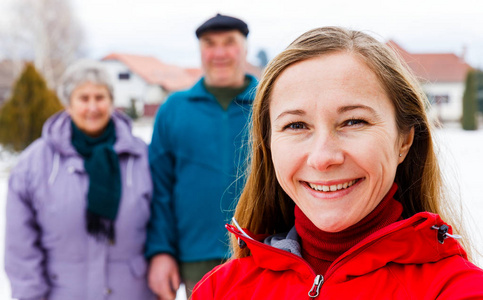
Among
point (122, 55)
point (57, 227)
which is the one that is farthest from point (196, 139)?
point (122, 55)

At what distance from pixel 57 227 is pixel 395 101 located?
7.35ft

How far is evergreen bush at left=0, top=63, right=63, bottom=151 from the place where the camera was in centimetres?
1265

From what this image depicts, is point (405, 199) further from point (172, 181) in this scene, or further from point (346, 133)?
point (172, 181)

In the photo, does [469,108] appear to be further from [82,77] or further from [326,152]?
[326,152]

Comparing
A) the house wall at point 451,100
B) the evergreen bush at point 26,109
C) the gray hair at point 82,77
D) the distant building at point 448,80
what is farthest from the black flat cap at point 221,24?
the house wall at point 451,100

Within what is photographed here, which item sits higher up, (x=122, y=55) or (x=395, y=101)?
(x=395, y=101)

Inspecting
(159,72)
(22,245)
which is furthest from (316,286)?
(159,72)

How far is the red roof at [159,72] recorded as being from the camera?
38.7 m

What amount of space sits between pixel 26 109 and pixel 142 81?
26.7 metres

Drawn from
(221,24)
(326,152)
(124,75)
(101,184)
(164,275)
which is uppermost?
(221,24)

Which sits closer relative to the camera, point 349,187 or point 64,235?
point 349,187

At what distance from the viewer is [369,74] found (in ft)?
3.99

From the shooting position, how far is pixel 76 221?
2832mm

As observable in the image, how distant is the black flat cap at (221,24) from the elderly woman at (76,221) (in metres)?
0.88
